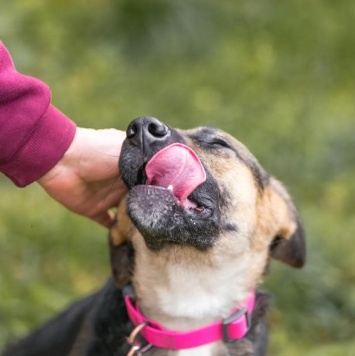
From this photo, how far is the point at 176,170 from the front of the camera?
345 cm

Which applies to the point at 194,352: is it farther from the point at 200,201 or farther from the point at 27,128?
the point at 27,128

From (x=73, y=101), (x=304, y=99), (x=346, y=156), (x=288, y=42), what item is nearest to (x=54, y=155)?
(x=73, y=101)

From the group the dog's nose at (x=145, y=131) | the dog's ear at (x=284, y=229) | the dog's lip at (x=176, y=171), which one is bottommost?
the dog's ear at (x=284, y=229)

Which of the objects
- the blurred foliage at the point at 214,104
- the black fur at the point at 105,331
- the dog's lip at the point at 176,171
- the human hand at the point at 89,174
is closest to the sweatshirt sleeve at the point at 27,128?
the human hand at the point at 89,174

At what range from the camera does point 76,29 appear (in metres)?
8.92

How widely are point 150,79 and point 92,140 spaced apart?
15.2 feet

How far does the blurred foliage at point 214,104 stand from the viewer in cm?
572

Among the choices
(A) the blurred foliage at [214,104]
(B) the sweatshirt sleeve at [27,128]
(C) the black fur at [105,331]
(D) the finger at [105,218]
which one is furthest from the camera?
(A) the blurred foliage at [214,104]

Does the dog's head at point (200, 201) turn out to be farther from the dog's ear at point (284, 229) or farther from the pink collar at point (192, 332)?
the pink collar at point (192, 332)

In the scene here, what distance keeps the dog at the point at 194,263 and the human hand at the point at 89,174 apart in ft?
0.38

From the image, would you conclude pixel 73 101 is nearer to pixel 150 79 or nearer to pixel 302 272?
pixel 150 79

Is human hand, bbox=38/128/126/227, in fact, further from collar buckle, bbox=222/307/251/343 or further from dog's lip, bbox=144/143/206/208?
collar buckle, bbox=222/307/251/343

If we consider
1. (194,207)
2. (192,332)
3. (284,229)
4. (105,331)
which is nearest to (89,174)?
(194,207)

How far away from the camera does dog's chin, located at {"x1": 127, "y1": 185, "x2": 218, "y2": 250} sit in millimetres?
3434
